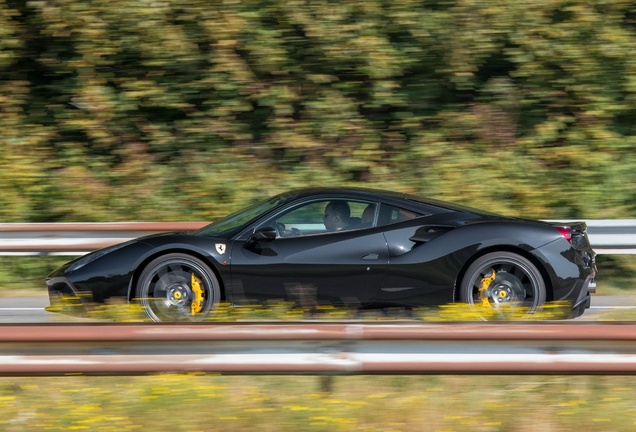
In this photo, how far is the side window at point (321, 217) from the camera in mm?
4898

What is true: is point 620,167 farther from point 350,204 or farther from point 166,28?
point 166,28

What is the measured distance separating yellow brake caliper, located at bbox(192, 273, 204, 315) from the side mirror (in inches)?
18.5

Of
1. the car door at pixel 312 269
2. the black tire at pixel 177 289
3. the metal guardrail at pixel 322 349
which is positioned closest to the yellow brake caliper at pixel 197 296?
the black tire at pixel 177 289

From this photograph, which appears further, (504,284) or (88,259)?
(88,259)

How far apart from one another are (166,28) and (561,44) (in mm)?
5992

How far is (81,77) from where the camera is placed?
9.80 m

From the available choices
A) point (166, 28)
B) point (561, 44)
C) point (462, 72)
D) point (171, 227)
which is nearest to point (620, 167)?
point (561, 44)

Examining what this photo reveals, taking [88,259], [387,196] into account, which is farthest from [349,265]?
[88,259]

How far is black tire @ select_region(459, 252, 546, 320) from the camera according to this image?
472 cm

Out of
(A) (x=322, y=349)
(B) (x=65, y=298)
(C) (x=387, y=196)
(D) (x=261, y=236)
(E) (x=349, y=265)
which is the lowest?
(A) (x=322, y=349)

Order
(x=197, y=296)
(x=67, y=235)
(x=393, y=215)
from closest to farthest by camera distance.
→ (x=197, y=296)
(x=393, y=215)
(x=67, y=235)

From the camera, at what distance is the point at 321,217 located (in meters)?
4.95

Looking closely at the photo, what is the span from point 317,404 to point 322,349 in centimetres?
42

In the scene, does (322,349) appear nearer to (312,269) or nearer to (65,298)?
(312,269)
